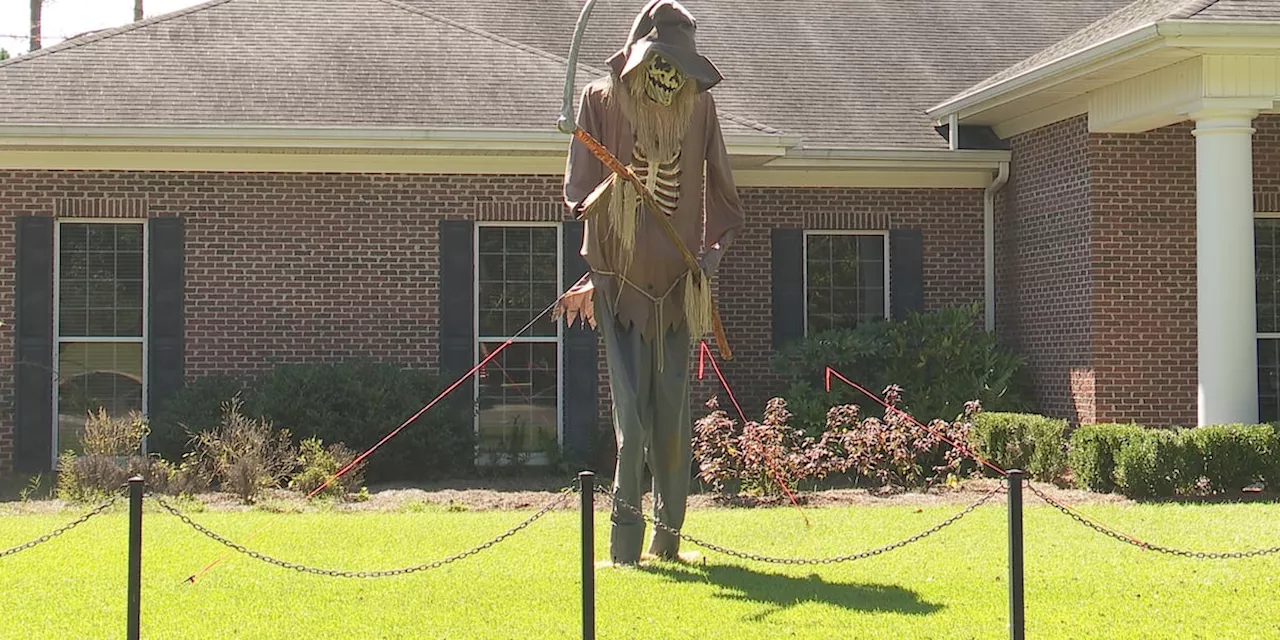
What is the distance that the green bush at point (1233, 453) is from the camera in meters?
13.0

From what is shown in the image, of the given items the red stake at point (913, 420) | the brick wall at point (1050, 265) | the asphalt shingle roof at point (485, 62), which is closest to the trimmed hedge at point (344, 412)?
the asphalt shingle roof at point (485, 62)

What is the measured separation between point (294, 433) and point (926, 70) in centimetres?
877

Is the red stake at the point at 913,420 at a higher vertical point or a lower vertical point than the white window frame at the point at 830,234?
lower

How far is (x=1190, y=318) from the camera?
50.4 feet

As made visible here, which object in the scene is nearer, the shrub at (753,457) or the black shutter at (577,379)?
the shrub at (753,457)

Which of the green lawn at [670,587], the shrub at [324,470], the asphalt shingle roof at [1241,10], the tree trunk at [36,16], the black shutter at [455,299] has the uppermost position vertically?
the tree trunk at [36,16]

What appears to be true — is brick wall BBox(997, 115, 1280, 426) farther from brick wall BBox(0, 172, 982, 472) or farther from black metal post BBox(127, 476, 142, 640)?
black metal post BBox(127, 476, 142, 640)

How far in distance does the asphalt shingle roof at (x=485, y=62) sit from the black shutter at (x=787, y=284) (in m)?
1.04

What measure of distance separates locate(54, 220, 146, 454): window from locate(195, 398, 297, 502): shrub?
5.17 feet

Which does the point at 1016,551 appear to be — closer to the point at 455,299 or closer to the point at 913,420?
the point at 913,420

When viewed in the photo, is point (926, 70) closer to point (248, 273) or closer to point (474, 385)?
point (474, 385)

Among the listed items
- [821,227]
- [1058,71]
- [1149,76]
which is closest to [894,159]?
[821,227]

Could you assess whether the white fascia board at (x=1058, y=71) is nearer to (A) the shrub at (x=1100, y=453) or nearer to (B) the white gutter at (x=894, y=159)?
(B) the white gutter at (x=894, y=159)

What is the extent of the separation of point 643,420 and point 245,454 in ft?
18.7
